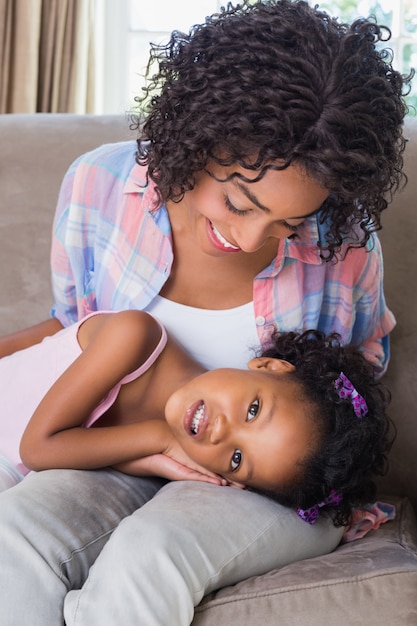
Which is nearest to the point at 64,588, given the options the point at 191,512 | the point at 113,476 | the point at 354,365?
the point at 191,512

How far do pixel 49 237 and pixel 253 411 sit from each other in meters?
0.85

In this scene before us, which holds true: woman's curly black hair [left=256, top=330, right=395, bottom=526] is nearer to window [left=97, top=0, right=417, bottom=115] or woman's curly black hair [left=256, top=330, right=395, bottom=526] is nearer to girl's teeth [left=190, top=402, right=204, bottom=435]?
girl's teeth [left=190, top=402, right=204, bottom=435]

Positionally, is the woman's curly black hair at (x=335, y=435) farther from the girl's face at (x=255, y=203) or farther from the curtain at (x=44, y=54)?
the curtain at (x=44, y=54)

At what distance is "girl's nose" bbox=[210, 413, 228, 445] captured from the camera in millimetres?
1691

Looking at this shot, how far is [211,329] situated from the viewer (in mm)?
1950

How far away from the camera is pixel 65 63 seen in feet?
13.2

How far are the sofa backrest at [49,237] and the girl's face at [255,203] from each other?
627 mm

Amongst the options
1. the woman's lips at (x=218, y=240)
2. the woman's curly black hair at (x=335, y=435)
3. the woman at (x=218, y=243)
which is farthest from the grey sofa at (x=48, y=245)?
the woman's lips at (x=218, y=240)

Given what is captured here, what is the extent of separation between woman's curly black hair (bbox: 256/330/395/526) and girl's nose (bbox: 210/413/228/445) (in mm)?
147

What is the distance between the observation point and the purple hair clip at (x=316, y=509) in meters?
1.67

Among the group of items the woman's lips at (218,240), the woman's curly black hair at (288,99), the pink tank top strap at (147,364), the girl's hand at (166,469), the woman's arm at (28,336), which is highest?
the woman's curly black hair at (288,99)

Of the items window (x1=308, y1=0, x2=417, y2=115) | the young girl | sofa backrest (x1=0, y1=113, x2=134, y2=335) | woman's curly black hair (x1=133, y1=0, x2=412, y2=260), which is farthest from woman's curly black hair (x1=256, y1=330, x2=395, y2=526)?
window (x1=308, y1=0, x2=417, y2=115)

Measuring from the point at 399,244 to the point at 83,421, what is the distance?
93cm

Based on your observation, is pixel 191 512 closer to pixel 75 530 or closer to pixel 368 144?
pixel 75 530
